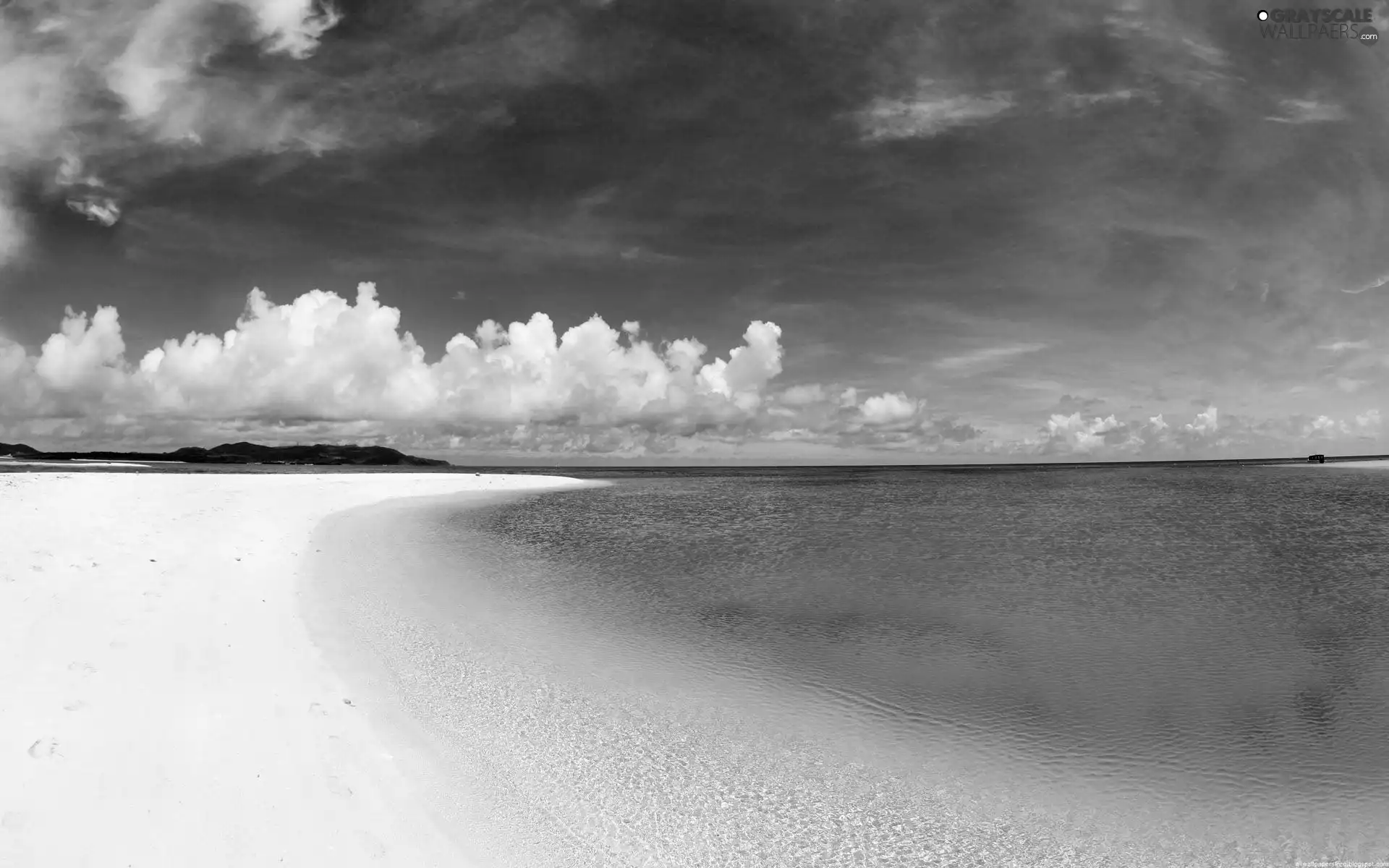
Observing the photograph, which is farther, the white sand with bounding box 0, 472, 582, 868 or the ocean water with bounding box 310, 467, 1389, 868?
the ocean water with bounding box 310, 467, 1389, 868

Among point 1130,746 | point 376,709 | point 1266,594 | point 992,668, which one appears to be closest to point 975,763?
point 1130,746

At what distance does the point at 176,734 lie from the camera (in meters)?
8.13

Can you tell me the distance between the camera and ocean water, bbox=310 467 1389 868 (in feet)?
24.0

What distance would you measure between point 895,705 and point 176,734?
10586 mm

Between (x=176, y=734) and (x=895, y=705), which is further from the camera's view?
(x=895, y=705)

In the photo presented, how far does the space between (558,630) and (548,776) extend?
767 cm

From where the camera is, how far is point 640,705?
10.9 meters

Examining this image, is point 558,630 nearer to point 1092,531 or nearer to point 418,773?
point 418,773

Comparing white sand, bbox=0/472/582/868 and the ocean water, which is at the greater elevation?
white sand, bbox=0/472/582/868

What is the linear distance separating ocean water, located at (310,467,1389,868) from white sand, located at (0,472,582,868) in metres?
1.10

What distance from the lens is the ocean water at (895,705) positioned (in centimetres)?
730

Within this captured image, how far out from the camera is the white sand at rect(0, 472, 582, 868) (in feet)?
20.5

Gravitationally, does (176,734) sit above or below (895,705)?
above

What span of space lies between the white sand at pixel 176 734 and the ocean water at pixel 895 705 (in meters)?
1.10
